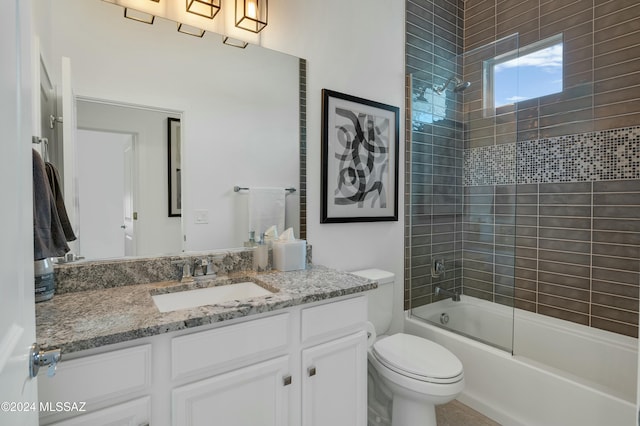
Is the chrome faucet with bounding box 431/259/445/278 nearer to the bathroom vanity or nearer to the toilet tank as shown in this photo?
the toilet tank

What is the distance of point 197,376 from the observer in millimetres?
1068

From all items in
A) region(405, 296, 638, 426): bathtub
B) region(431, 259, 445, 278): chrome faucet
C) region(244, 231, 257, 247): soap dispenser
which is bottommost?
region(405, 296, 638, 426): bathtub

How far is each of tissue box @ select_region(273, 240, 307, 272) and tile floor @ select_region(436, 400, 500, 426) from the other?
124 cm

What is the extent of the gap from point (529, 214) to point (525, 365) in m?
1.11

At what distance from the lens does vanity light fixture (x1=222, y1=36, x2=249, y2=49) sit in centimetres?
166

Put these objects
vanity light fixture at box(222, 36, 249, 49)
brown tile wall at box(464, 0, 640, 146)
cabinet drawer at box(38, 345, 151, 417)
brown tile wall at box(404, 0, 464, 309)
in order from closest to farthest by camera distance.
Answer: cabinet drawer at box(38, 345, 151, 417) → vanity light fixture at box(222, 36, 249, 49) → brown tile wall at box(464, 0, 640, 146) → brown tile wall at box(404, 0, 464, 309)

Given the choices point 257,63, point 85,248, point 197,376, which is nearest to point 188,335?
point 197,376

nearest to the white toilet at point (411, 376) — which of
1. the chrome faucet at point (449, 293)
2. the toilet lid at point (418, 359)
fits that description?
the toilet lid at point (418, 359)

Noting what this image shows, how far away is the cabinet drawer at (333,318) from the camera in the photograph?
1.31 m

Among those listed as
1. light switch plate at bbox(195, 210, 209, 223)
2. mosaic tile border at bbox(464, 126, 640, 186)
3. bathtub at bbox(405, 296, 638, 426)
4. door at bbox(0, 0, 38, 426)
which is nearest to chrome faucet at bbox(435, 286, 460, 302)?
bathtub at bbox(405, 296, 638, 426)

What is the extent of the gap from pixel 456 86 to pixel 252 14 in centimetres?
160

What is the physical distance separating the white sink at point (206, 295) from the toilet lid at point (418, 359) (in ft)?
Result: 2.46

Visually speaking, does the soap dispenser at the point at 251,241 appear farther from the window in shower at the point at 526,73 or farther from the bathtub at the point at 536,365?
the window in shower at the point at 526,73

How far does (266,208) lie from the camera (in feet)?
5.96
